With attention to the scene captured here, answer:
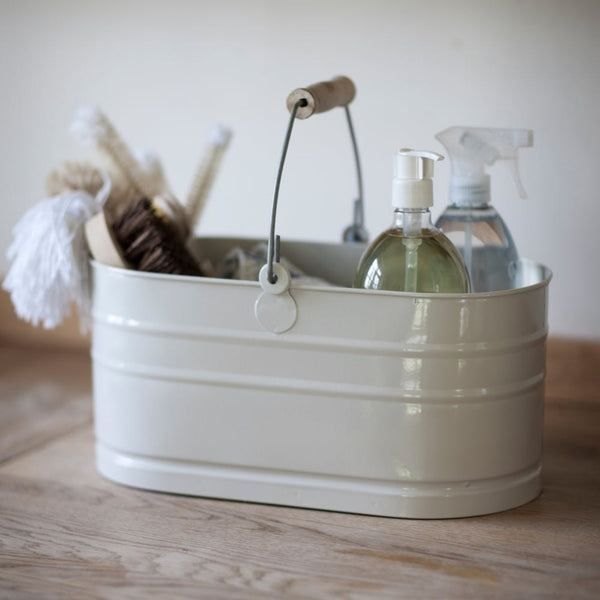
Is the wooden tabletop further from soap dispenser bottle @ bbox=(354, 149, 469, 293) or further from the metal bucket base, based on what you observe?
soap dispenser bottle @ bbox=(354, 149, 469, 293)

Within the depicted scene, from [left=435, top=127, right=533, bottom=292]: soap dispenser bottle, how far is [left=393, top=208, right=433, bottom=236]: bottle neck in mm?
82

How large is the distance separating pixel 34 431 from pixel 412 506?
40cm

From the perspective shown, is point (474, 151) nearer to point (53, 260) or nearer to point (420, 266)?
point (420, 266)

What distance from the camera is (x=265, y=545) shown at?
0.62m

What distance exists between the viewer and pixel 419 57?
937 mm

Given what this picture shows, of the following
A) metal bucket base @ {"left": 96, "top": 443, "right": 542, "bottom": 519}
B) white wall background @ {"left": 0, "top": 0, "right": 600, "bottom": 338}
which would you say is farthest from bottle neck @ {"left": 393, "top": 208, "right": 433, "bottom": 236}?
white wall background @ {"left": 0, "top": 0, "right": 600, "bottom": 338}

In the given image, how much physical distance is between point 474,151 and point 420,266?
0.13 m

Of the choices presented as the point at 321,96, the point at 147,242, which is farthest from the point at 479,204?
the point at 147,242

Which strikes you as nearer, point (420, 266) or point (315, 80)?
point (420, 266)

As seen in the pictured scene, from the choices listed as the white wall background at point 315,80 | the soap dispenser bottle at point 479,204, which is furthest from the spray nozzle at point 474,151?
the white wall background at point 315,80

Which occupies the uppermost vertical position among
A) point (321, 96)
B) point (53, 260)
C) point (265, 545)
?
point (321, 96)

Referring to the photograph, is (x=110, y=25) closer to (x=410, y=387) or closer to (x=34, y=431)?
(x=34, y=431)

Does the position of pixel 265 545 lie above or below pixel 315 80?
below

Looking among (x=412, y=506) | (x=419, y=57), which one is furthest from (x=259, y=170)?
(x=412, y=506)
